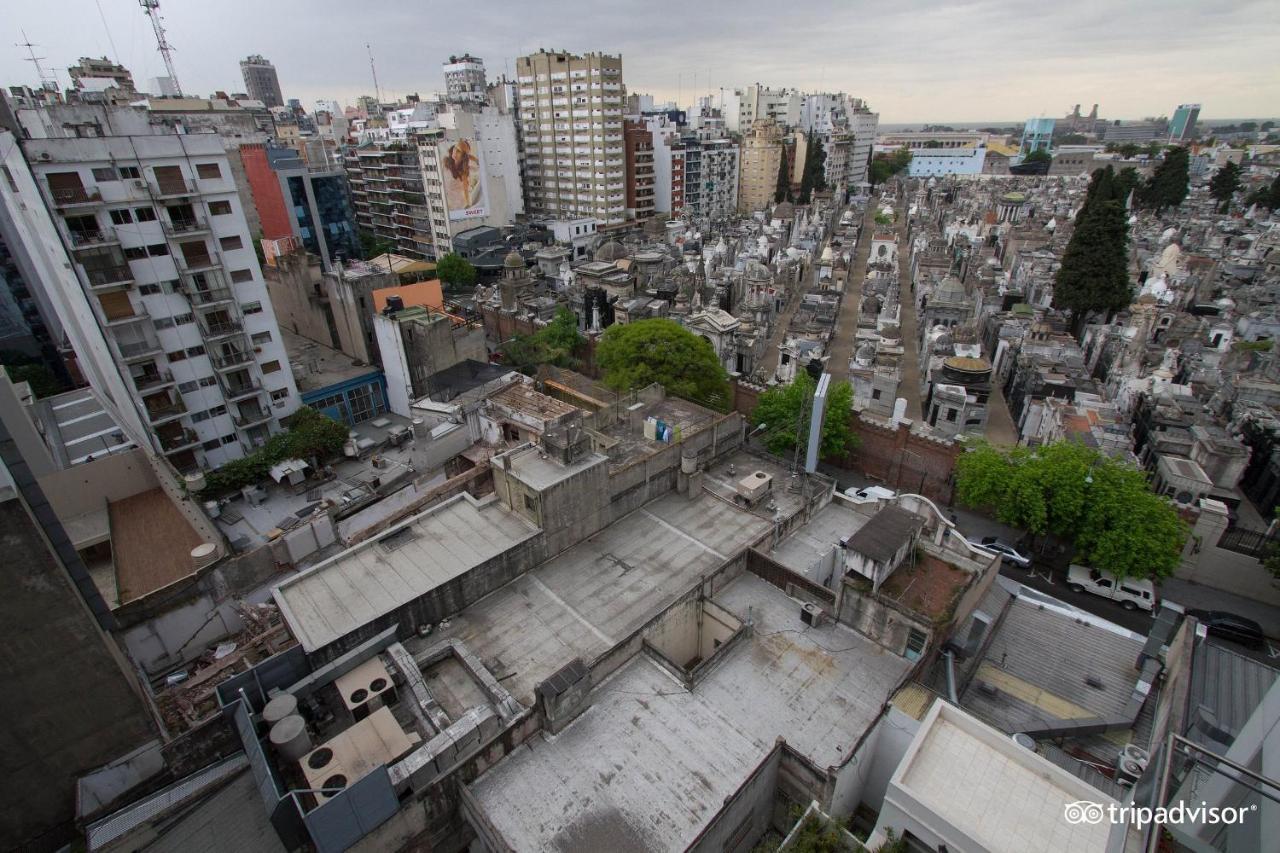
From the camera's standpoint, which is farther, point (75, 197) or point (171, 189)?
point (171, 189)

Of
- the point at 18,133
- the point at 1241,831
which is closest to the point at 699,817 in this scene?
the point at 1241,831

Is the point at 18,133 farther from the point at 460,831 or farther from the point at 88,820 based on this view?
the point at 460,831

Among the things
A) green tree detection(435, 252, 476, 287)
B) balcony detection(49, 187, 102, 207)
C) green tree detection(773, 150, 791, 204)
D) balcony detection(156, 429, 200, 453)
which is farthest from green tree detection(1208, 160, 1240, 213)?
balcony detection(49, 187, 102, 207)

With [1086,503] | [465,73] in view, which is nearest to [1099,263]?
[1086,503]

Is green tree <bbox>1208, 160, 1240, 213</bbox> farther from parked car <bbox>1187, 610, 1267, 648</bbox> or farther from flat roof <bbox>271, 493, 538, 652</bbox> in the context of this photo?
flat roof <bbox>271, 493, 538, 652</bbox>

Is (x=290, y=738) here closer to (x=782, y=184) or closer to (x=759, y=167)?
(x=782, y=184)

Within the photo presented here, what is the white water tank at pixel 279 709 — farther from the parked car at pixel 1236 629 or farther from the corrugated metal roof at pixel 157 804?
the parked car at pixel 1236 629
